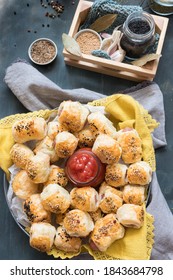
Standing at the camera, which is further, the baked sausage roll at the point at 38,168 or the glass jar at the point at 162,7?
the glass jar at the point at 162,7

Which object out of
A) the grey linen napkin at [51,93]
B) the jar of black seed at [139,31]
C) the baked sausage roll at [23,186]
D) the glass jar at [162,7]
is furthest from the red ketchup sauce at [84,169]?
the glass jar at [162,7]

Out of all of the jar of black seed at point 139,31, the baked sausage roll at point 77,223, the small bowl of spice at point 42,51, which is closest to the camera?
the baked sausage roll at point 77,223

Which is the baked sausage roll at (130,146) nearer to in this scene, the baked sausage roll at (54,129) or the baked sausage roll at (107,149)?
the baked sausage roll at (107,149)

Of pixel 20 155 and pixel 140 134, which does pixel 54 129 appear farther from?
pixel 140 134

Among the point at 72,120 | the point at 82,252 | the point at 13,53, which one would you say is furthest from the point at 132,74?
the point at 82,252

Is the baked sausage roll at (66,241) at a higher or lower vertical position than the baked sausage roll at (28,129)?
lower

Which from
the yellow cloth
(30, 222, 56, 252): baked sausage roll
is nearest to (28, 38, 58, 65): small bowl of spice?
the yellow cloth

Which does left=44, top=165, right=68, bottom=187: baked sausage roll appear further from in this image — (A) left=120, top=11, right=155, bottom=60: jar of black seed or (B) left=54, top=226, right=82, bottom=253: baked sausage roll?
(A) left=120, top=11, right=155, bottom=60: jar of black seed
